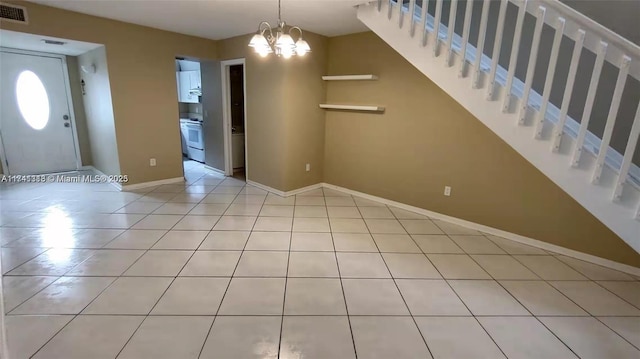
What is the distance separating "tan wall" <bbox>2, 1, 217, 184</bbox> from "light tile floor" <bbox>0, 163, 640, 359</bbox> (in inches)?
45.8

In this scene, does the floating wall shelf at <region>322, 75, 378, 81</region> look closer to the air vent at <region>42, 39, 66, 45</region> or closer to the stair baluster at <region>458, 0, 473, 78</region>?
the stair baluster at <region>458, 0, 473, 78</region>

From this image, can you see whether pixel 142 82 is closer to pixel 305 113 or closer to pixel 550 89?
pixel 305 113

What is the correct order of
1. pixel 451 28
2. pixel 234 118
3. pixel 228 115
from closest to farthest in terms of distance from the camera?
pixel 451 28
pixel 228 115
pixel 234 118

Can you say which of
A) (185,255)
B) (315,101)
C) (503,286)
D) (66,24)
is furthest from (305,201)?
(66,24)

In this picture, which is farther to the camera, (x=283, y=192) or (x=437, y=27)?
(x=283, y=192)

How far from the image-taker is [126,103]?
4.25 m

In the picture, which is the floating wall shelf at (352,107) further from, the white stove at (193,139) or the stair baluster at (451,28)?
the white stove at (193,139)

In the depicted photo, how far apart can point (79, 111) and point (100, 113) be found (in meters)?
1.19

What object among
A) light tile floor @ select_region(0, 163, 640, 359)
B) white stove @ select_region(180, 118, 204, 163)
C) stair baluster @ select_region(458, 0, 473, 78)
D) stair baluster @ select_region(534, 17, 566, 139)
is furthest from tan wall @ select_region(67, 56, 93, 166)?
stair baluster @ select_region(534, 17, 566, 139)

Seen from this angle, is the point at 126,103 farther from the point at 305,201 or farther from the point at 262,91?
the point at 305,201

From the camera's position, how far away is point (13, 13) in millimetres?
3248

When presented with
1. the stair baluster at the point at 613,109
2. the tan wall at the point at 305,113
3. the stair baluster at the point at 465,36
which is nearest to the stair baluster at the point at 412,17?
the stair baluster at the point at 465,36

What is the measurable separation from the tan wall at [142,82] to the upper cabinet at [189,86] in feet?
5.65

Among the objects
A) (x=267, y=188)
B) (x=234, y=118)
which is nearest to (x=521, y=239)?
(x=267, y=188)
